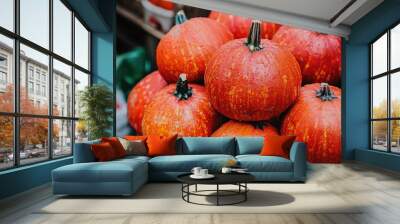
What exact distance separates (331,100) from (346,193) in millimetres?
3545

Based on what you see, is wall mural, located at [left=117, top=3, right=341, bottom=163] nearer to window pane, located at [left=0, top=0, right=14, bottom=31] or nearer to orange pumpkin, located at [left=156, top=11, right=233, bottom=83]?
orange pumpkin, located at [left=156, top=11, right=233, bottom=83]

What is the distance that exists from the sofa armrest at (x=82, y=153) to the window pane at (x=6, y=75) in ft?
3.09

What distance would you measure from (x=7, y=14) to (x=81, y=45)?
10.0ft

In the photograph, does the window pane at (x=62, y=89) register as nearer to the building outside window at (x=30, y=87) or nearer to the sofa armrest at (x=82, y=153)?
the building outside window at (x=30, y=87)

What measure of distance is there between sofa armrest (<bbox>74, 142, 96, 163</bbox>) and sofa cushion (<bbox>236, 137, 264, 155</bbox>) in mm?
2440

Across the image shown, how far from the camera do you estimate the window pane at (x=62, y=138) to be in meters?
6.24

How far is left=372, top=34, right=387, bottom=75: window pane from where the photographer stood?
7930 mm

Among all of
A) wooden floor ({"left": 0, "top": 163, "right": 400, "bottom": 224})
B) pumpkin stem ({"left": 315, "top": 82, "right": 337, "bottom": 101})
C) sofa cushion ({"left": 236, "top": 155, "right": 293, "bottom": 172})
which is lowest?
wooden floor ({"left": 0, "top": 163, "right": 400, "bottom": 224})

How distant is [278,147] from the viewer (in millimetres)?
6035

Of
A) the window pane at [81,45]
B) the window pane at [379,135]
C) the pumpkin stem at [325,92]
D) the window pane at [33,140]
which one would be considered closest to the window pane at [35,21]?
the window pane at [33,140]

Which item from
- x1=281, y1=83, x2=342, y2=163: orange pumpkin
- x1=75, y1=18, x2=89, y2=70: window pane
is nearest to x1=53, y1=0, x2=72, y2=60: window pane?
x1=75, y1=18, x2=89, y2=70: window pane

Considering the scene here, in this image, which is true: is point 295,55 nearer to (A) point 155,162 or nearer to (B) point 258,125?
(B) point 258,125

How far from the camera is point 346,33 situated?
830 centimetres

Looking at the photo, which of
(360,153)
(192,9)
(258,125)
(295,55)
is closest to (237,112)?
(258,125)
